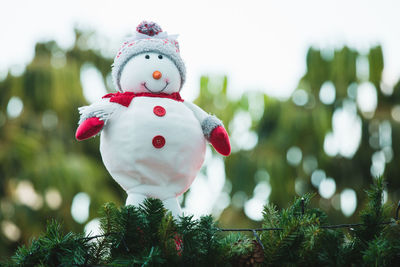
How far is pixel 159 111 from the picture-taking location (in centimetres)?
108

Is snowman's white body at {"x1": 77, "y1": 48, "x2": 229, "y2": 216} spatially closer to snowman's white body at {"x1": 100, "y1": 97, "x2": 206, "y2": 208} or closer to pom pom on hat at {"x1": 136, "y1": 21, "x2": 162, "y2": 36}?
snowman's white body at {"x1": 100, "y1": 97, "x2": 206, "y2": 208}

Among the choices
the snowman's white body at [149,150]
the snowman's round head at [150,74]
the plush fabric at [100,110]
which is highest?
the snowman's round head at [150,74]

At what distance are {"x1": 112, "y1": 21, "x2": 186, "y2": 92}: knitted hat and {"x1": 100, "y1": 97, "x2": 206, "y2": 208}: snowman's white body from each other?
0.44 feet

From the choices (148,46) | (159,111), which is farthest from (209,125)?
(148,46)

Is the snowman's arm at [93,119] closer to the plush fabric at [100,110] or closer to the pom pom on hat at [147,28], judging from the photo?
the plush fabric at [100,110]

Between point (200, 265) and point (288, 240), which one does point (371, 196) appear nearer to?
point (288, 240)

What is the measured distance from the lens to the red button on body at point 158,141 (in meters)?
1.05

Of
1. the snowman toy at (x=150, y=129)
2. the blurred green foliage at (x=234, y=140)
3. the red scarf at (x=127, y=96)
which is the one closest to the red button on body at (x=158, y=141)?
Answer: the snowman toy at (x=150, y=129)

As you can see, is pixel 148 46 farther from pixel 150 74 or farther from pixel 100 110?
pixel 100 110

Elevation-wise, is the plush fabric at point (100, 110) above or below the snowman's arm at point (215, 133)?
above

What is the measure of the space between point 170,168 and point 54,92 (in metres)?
3.27

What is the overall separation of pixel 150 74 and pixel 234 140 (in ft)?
9.44

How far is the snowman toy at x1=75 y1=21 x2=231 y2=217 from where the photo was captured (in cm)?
105

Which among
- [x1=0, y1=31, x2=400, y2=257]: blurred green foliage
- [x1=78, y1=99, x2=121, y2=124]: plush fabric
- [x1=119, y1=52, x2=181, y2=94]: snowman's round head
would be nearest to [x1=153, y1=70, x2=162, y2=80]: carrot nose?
[x1=119, y1=52, x2=181, y2=94]: snowman's round head
